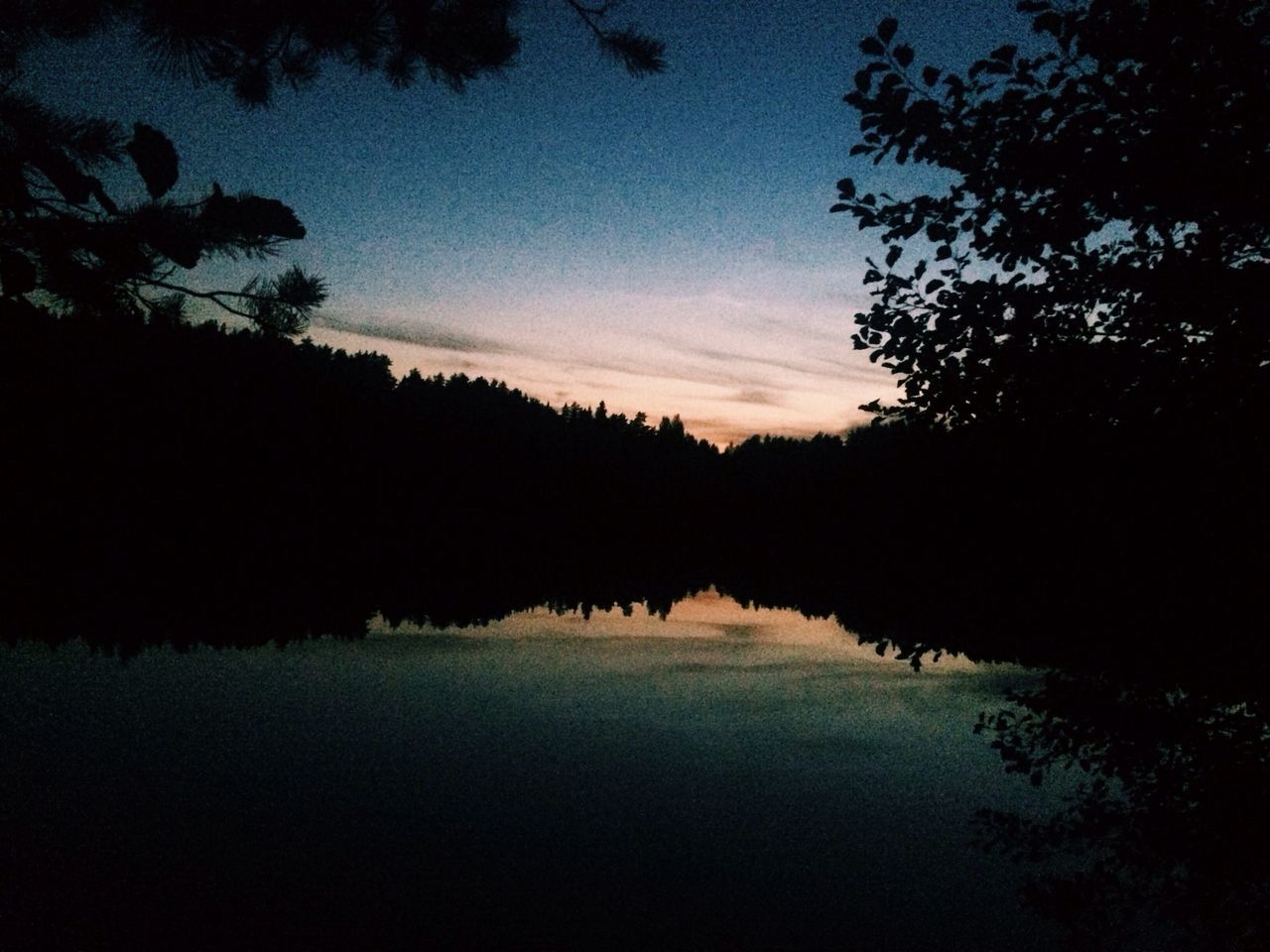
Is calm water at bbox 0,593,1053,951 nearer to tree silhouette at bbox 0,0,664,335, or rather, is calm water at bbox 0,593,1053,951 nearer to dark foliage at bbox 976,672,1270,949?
dark foliage at bbox 976,672,1270,949

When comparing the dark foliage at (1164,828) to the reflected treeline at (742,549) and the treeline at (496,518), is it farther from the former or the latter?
the treeline at (496,518)

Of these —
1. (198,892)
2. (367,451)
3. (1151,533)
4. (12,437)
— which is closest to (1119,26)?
(1151,533)

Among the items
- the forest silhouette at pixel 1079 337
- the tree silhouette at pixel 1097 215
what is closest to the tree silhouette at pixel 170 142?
the forest silhouette at pixel 1079 337

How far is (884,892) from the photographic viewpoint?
4.21 m

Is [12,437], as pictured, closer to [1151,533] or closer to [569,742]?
[569,742]

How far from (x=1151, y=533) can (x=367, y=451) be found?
28219mm

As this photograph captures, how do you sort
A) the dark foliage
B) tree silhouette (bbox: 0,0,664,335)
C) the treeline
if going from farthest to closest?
the treeline < the dark foliage < tree silhouette (bbox: 0,0,664,335)

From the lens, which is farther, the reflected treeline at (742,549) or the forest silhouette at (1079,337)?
the reflected treeline at (742,549)

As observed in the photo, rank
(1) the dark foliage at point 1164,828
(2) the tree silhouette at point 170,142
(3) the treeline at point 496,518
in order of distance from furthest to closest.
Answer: (3) the treeline at point 496,518 → (1) the dark foliage at point 1164,828 → (2) the tree silhouette at point 170,142

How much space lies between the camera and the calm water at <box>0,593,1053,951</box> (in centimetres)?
370

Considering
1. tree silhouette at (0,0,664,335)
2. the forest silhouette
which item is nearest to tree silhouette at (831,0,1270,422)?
the forest silhouette

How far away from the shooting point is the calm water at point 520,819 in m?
3.70

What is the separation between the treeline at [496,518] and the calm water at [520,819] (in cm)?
131

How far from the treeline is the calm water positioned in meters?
1.31
